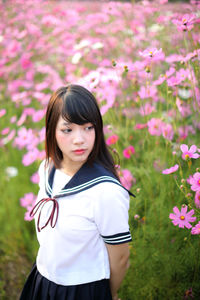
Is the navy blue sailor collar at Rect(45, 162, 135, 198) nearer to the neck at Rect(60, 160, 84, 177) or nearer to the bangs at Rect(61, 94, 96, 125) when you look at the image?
the neck at Rect(60, 160, 84, 177)


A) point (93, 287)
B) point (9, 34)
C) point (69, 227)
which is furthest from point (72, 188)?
point (9, 34)

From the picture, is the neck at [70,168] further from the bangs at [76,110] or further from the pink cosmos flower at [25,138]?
the pink cosmos flower at [25,138]

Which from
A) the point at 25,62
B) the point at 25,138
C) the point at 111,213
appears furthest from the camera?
the point at 25,62

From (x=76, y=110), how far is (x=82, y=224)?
0.29m

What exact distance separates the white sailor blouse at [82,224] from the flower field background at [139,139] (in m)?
0.19

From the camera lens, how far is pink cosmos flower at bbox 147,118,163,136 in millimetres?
1127

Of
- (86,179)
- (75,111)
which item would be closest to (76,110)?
(75,111)

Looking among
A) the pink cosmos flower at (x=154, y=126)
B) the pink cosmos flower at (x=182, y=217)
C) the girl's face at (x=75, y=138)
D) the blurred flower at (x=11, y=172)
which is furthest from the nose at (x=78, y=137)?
the blurred flower at (x=11, y=172)

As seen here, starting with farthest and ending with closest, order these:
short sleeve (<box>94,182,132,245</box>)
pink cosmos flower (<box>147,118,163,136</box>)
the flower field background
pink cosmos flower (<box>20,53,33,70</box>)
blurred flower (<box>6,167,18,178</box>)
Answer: pink cosmos flower (<box>20,53,33,70</box>)
blurred flower (<box>6,167,18,178</box>)
pink cosmos flower (<box>147,118,163,136</box>)
the flower field background
short sleeve (<box>94,182,132,245</box>)

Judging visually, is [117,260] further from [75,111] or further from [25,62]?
[25,62]

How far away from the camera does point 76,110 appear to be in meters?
0.70

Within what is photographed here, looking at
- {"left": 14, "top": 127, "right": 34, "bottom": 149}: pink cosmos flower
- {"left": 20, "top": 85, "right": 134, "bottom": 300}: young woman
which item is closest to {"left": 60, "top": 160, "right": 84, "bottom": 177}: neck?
{"left": 20, "top": 85, "right": 134, "bottom": 300}: young woman

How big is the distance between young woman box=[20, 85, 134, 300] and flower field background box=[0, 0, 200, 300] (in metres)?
0.18

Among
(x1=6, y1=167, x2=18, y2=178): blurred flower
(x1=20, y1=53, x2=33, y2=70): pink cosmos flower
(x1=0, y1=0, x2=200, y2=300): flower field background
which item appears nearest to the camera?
(x1=0, y1=0, x2=200, y2=300): flower field background
